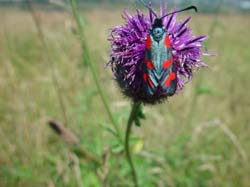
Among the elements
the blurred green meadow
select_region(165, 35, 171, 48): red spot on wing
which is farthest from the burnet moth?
the blurred green meadow

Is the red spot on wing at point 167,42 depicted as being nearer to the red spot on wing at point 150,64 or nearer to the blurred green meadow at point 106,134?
the red spot on wing at point 150,64

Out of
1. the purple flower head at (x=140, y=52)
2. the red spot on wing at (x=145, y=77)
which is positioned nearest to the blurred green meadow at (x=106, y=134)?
the purple flower head at (x=140, y=52)

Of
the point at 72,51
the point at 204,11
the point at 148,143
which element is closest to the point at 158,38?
the point at 148,143

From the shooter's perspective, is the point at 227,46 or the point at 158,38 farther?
the point at 227,46

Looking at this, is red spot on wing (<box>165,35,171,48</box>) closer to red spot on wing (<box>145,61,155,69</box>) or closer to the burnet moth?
the burnet moth

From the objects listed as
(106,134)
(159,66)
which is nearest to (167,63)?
(159,66)

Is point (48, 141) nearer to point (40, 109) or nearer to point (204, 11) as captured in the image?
point (40, 109)
